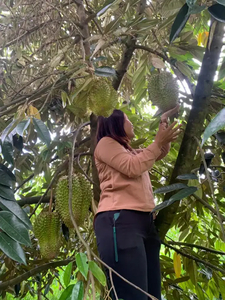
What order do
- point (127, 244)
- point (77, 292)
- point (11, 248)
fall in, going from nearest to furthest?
point (77, 292), point (11, 248), point (127, 244)

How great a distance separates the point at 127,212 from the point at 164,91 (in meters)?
0.35

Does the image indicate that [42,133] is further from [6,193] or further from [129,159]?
[129,159]

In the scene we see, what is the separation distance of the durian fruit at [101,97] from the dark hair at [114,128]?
11 centimetres

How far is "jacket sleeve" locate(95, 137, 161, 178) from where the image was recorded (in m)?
0.84

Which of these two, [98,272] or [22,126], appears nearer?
[98,272]

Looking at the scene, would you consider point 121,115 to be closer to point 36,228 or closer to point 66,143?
point 66,143

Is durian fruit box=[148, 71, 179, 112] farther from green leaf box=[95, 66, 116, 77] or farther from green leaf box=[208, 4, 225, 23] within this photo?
green leaf box=[208, 4, 225, 23]

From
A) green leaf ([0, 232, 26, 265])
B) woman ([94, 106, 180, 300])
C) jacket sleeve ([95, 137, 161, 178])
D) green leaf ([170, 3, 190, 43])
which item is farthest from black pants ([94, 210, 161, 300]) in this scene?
green leaf ([170, 3, 190, 43])

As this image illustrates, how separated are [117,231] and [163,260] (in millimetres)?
446

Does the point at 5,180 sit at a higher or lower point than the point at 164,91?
lower

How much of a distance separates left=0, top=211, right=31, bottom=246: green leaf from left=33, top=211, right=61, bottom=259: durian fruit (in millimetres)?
370

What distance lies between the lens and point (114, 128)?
3.17 ft

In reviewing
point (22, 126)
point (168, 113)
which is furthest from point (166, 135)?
point (22, 126)

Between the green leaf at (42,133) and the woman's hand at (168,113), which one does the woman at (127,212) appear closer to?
the woman's hand at (168,113)
